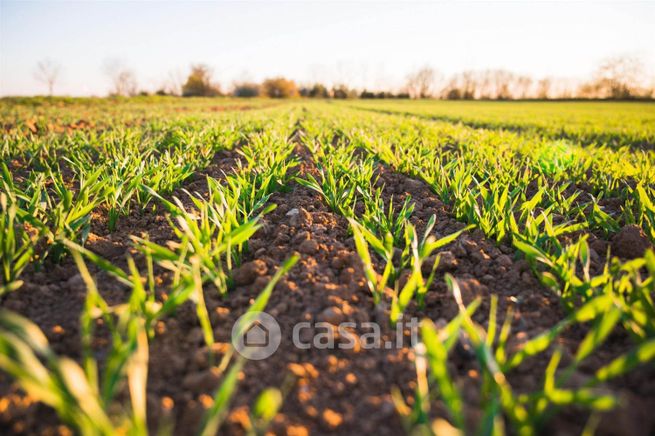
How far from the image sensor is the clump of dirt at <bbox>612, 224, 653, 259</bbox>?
169cm

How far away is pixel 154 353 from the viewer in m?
0.98

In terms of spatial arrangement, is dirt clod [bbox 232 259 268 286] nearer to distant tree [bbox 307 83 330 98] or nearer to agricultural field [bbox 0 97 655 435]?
agricultural field [bbox 0 97 655 435]

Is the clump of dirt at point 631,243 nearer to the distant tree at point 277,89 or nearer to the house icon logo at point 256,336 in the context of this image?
the house icon logo at point 256,336

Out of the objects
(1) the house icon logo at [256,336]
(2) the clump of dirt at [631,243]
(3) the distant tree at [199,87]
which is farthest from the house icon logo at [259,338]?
(3) the distant tree at [199,87]

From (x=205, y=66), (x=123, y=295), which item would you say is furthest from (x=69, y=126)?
(x=205, y=66)

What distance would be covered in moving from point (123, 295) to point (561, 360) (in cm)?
145

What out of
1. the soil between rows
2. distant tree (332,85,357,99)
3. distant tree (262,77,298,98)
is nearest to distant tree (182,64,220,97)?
distant tree (262,77,298,98)

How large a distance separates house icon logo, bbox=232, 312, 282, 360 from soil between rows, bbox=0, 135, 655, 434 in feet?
0.10

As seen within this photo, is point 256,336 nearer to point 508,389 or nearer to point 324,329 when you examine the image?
point 324,329

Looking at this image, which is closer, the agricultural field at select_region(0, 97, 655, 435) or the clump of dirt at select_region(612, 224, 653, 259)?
the agricultural field at select_region(0, 97, 655, 435)

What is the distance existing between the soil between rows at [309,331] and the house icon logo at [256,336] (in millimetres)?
61

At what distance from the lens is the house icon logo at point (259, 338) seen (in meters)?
1.00

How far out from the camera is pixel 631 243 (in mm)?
1708

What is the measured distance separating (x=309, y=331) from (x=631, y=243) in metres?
1.68
